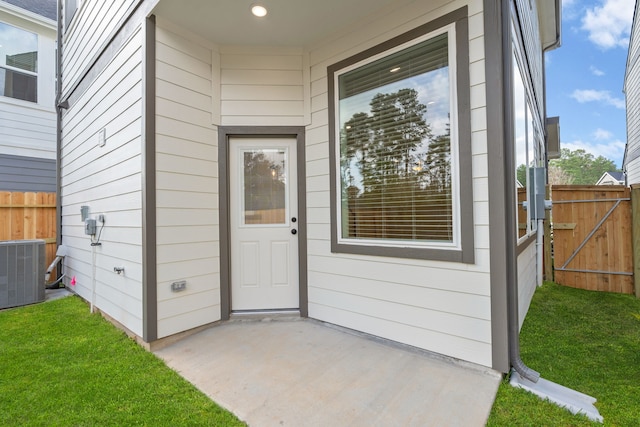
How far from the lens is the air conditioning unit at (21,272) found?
3975mm

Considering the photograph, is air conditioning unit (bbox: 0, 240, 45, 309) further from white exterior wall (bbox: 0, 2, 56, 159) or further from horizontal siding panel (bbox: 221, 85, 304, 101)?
horizontal siding panel (bbox: 221, 85, 304, 101)

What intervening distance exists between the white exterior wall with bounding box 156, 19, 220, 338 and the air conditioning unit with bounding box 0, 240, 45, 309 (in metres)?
2.80

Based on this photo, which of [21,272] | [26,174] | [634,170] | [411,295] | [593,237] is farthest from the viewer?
[634,170]

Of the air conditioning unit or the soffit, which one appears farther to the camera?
the air conditioning unit

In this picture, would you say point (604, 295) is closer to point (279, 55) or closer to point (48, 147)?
point (279, 55)

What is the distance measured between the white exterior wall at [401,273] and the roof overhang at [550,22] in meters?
5.03

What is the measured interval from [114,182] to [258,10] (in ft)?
7.45

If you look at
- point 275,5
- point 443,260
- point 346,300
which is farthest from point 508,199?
point 275,5

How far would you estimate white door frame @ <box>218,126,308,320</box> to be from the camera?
3281 millimetres

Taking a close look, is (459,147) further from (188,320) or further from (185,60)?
(188,320)

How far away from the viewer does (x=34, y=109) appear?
6395 millimetres

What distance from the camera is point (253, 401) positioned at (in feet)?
6.32

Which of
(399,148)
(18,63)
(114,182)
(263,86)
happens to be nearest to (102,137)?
(114,182)

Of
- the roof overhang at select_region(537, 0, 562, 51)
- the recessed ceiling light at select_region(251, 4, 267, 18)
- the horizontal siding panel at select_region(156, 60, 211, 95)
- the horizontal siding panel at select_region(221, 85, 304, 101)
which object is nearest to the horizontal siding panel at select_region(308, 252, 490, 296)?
the horizontal siding panel at select_region(221, 85, 304, 101)
